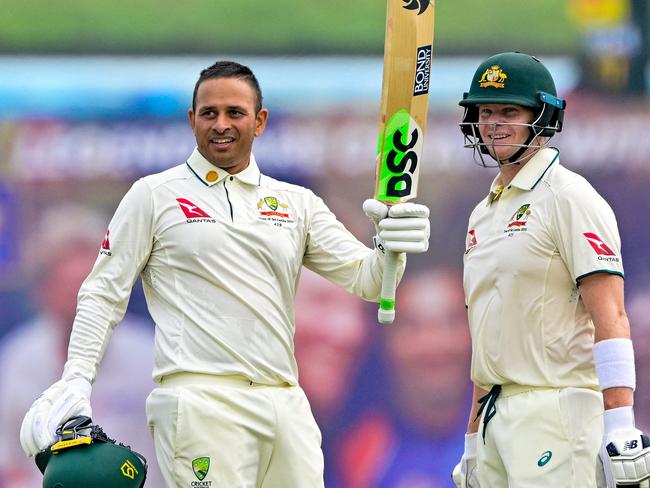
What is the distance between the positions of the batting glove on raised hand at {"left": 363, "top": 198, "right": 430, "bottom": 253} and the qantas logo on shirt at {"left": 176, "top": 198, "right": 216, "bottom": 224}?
492 mm

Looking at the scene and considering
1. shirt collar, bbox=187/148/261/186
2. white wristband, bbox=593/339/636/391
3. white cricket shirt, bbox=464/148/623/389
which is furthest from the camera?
shirt collar, bbox=187/148/261/186

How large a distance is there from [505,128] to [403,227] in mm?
435

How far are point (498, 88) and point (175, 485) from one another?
4.81 ft

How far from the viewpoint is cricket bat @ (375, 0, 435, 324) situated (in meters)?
4.14

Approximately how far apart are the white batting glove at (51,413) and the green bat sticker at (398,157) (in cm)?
102

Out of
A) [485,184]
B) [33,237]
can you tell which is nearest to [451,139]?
[485,184]

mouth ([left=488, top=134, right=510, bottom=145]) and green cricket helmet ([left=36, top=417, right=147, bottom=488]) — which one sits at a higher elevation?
mouth ([left=488, top=134, right=510, bottom=145])

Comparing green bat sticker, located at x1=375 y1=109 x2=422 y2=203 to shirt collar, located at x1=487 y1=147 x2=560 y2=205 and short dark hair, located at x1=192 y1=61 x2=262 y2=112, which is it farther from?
short dark hair, located at x1=192 y1=61 x2=262 y2=112

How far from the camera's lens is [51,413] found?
3961mm

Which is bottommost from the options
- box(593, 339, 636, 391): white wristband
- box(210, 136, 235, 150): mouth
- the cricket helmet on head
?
box(593, 339, 636, 391): white wristband

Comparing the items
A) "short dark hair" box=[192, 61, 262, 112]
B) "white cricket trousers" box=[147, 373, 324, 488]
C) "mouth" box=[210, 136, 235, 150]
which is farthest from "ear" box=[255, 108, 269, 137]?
"white cricket trousers" box=[147, 373, 324, 488]

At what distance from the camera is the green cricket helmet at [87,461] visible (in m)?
3.86

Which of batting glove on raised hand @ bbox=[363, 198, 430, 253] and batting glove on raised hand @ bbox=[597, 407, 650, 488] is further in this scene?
batting glove on raised hand @ bbox=[363, 198, 430, 253]

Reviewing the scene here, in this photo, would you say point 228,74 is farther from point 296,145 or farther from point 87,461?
point 296,145
